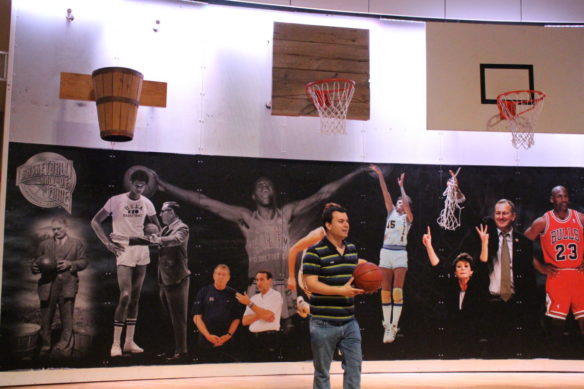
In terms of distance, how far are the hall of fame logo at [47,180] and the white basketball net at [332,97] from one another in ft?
10.0

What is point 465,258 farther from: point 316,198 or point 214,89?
point 214,89

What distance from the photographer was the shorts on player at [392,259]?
24.6 ft

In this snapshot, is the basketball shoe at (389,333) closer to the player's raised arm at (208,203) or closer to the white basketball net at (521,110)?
the player's raised arm at (208,203)

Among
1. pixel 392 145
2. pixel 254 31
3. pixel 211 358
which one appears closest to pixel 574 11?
pixel 392 145

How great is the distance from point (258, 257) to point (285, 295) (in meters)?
0.58

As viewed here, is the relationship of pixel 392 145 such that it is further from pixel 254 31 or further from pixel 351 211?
pixel 254 31

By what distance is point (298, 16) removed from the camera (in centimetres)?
776

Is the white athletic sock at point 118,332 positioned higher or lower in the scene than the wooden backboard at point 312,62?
lower

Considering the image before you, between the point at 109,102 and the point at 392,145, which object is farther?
the point at 392,145

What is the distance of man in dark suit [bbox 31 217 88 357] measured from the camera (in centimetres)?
658

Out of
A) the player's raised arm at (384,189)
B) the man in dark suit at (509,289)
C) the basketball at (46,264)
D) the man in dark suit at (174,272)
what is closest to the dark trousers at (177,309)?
the man in dark suit at (174,272)

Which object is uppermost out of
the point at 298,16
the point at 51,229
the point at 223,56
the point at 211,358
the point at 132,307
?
the point at 298,16

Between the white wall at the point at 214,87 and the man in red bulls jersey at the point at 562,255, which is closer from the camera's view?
the white wall at the point at 214,87

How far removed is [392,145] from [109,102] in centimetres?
366
